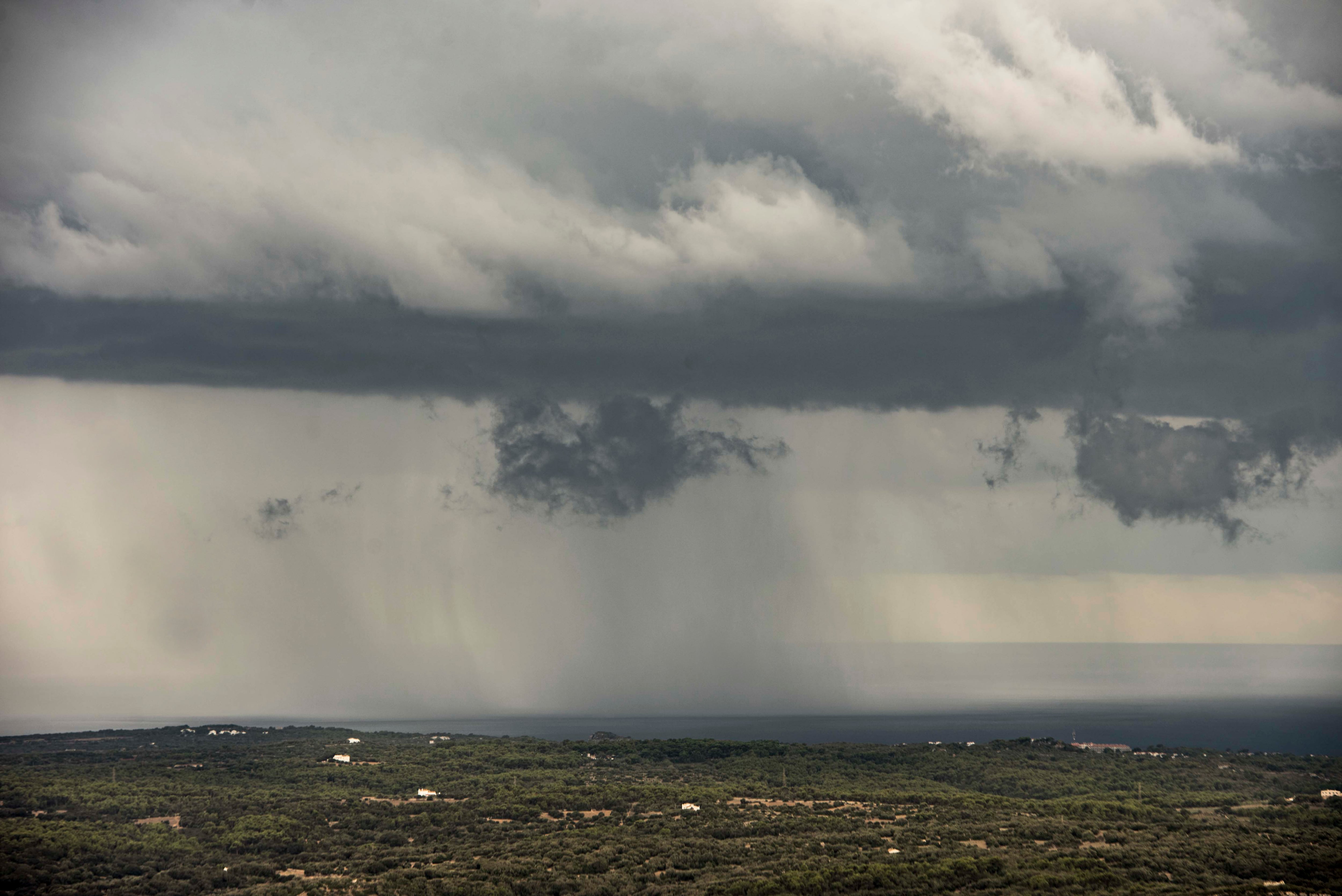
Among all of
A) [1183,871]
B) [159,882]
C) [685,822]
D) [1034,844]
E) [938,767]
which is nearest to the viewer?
[1183,871]

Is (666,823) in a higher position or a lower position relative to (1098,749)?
higher

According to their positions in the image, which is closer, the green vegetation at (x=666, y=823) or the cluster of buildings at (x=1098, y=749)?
the green vegetation at (x=666, y=823)

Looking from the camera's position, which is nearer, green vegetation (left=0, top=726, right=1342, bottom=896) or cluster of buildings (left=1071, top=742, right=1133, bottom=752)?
green vegetation (left=0, top=726, right=1342, bottom=896)

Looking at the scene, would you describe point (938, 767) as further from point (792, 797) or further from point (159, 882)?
point (159, 882)

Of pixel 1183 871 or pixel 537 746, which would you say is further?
pixel 537 746

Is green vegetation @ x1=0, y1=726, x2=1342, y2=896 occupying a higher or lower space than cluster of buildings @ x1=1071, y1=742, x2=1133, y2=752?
higher

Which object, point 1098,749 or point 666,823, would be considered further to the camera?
point 1098,749

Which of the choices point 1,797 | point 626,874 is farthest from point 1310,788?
point 1,797

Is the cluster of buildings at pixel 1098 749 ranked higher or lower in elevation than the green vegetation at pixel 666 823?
lower
